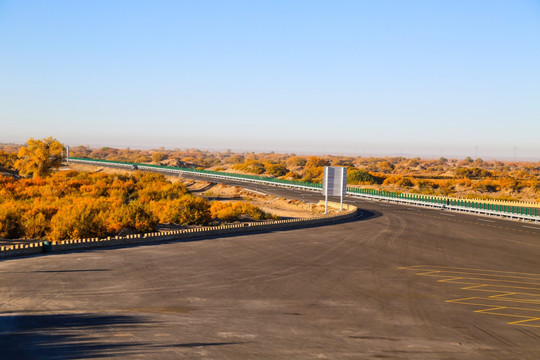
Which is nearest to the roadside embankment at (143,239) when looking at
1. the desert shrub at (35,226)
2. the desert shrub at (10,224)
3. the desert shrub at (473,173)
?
the desert shrub at (35,226)

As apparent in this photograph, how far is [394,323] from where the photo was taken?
1277 cm

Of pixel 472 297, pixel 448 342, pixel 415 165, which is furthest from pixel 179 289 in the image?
pixel 415 165

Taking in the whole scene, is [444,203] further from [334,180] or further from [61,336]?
[61,336]

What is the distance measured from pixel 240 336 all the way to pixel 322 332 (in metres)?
2.25

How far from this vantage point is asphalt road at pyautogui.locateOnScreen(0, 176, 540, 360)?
10883 millimetres

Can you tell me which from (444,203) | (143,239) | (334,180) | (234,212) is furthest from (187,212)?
(444,203)

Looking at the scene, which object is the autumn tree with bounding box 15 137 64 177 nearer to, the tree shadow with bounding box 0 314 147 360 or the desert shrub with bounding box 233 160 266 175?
the desert shrub with bounding box 233 160 266 175

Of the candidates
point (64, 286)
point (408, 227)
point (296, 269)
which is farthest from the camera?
point (408, 227)

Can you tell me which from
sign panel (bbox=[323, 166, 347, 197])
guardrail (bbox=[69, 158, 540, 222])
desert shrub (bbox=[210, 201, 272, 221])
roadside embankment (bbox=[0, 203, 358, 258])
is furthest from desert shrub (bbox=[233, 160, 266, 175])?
roadside embankment (bbox=[0, 203, 358, 258])

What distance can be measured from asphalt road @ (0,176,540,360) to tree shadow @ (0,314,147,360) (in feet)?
0.09

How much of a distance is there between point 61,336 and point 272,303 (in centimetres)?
630

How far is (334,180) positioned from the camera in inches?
1610

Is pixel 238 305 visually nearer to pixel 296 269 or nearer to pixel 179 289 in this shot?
pixel 179 289

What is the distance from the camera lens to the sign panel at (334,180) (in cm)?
4056
